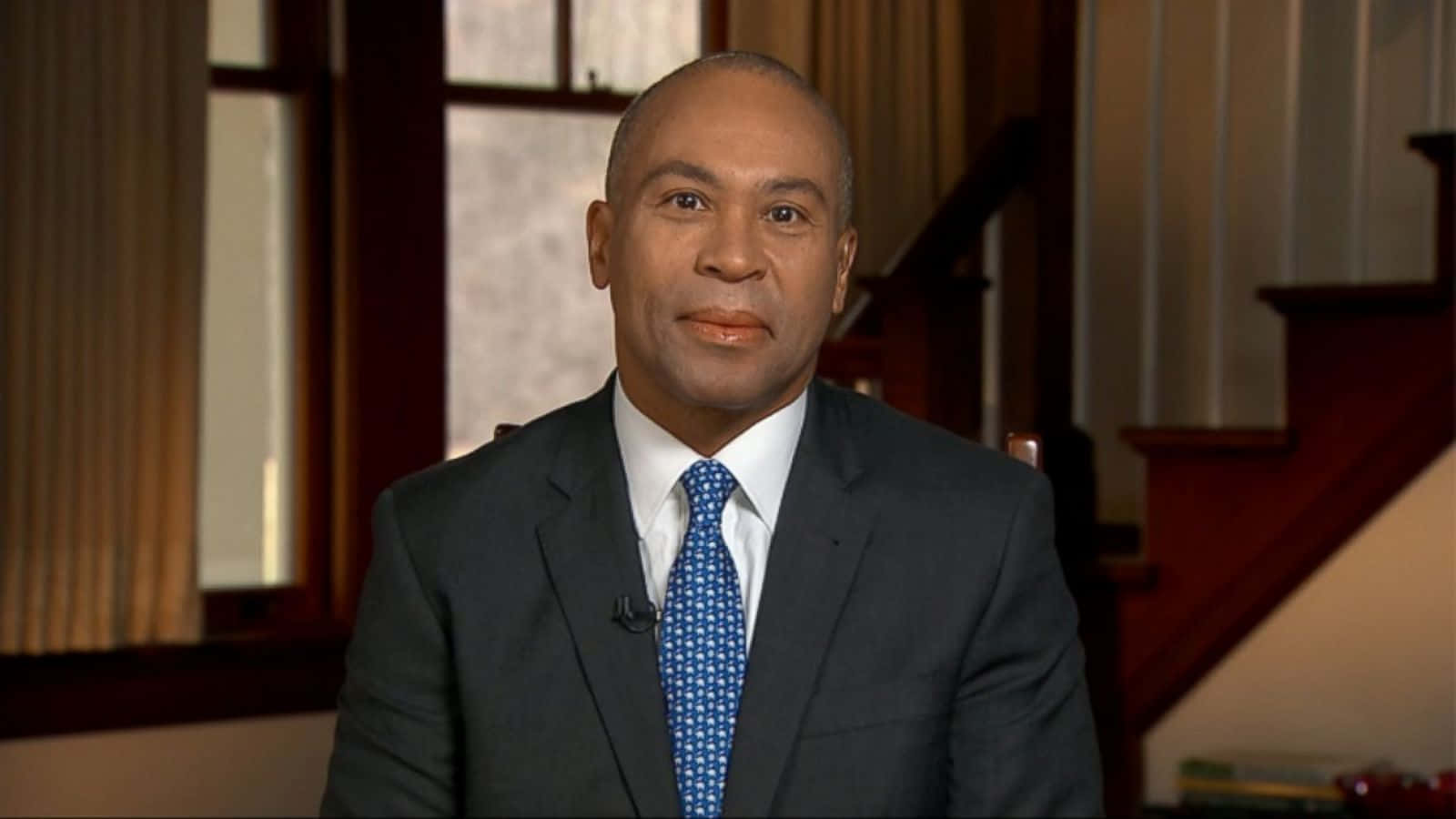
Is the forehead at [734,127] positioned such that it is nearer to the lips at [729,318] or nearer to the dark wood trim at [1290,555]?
the lips at [729,318]

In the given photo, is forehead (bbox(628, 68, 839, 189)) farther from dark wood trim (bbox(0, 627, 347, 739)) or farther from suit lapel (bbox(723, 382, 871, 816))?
dark wood trim (bbox(0, 627, 347, 739))

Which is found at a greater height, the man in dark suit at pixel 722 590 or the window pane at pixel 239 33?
the window pane at pixel 239 33

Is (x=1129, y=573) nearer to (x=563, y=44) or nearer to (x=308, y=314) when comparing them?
(x=563, y=44)

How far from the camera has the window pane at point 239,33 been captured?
383 cm

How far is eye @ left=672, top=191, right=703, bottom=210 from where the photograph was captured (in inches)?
61.2

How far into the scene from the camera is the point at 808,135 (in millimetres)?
1569

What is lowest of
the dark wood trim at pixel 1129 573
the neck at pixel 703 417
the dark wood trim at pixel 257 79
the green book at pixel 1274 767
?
the green book at pixel 1274 767

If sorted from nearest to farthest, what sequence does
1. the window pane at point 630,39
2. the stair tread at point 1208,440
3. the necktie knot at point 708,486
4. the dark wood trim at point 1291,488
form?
the necktie knot at point 708,486
the dark wood trim at point 1291,488
the stair tread at point 1208,440
the window pane at point 630,39

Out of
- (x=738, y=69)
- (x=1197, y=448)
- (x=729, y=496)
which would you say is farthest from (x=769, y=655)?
(x=1197, y=448)

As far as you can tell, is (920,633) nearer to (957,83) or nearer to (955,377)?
(955,377)

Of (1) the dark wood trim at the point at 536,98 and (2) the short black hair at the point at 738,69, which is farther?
(1) the dark wood trim at the point at 536,98

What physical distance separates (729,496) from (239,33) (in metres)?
2.49

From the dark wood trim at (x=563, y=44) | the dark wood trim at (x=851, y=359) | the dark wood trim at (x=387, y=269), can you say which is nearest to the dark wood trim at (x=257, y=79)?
the dark wood trim at (x=387, y=269)

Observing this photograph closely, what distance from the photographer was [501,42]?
4.06 metres
